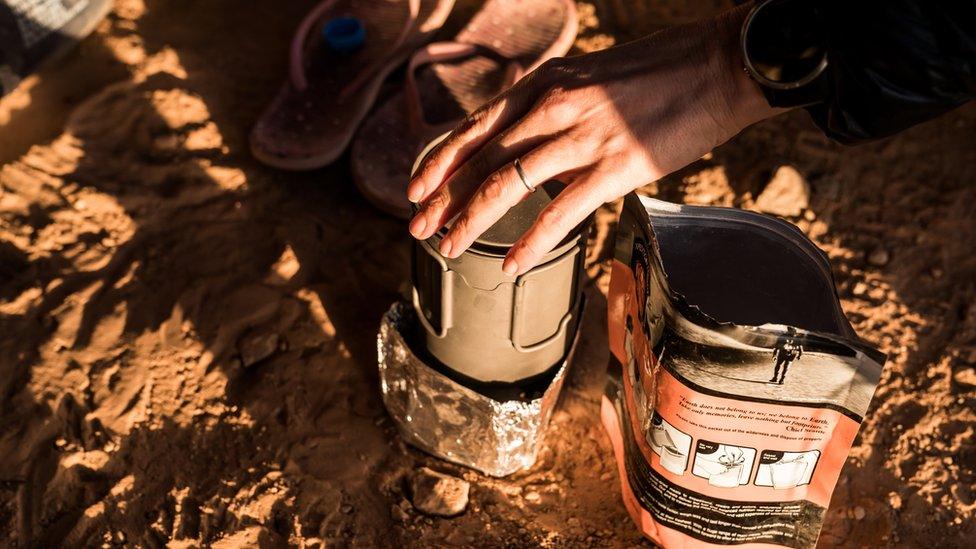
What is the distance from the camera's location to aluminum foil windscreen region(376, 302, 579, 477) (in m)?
1.64

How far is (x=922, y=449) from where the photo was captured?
183 cm

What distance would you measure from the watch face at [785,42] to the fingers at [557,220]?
307 mm

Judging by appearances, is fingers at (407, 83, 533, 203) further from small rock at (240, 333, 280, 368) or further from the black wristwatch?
small rock at (240, 333, 280, 368)

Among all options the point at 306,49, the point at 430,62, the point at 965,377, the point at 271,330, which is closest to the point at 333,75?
the point at 306,49

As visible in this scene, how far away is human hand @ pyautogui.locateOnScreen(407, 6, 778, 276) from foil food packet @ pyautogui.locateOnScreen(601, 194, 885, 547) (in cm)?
11

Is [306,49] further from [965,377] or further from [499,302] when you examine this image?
[965,377]

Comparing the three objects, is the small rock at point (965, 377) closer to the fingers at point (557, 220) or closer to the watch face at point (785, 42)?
the watch face at point (785, 42)

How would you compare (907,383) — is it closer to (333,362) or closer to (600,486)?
(600,486)

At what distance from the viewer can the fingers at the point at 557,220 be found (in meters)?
1.26

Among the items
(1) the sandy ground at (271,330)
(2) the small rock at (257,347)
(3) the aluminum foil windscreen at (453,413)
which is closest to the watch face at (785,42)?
(3) the aluminum foil windscreen at (453,413)

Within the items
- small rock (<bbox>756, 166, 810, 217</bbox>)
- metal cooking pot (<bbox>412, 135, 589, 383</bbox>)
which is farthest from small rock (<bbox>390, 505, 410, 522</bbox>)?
small rock (<bbox>756, 166, 810, 217</bbox>)

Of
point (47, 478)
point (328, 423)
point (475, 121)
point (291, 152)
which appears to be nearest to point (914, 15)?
point (475, 121)

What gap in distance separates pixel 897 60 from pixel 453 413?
1036 millimetres

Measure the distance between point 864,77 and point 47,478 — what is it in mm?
1826
